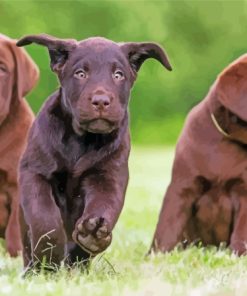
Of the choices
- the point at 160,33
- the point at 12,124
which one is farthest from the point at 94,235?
the point at 160,33

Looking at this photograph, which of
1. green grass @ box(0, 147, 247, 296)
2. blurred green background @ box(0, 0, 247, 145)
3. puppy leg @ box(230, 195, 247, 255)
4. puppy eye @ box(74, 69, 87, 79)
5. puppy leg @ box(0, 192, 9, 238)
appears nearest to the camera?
green grass @ box(0, 147, 247, 296)

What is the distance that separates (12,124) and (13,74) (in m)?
0.28

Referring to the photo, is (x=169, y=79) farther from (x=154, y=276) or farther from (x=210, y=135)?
(x=154, y=276)

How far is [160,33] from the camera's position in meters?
16.4

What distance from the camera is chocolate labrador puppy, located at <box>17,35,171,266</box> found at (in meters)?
4.31

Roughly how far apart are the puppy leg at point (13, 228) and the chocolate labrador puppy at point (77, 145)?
43.0 inches

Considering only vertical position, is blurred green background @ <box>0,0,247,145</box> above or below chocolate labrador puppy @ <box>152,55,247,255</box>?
below

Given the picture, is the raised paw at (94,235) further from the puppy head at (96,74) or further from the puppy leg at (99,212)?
the puppy head at (96,74)

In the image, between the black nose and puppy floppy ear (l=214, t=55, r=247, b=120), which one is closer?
the black nose

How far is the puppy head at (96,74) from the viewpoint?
4.27m

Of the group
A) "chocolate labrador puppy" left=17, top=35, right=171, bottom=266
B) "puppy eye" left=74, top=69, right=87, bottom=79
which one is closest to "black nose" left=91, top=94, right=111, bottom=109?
"chocolate labrador puppy" left=17, top=35, right=171, bottom=266

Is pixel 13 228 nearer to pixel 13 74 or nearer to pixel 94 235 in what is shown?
pixel 13 74

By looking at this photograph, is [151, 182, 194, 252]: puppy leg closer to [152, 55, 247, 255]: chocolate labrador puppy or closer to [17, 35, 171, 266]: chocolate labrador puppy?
[152, 55, 247, 255]: chocolate labrador puppy

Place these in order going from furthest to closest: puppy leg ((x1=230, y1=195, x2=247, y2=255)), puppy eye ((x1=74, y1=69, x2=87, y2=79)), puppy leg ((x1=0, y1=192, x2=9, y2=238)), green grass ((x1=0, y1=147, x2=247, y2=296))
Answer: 1. puppy leg ((x1=0, y1=192, x2=9, y2=238))
2. puppy leg ((x1=230, y1=195, x2=247, y2=255))
3. puppy eye ((x1=74, y1=69, x2=87, y2=79))
4. green grass ((x1=0, y1=147, x2=247, y2=296))
